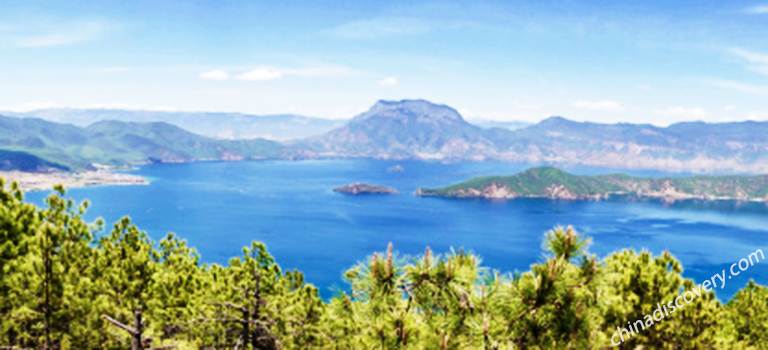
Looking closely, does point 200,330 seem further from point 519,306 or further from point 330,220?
point 330,220

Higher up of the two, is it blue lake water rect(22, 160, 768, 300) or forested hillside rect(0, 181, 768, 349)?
forested hillside rect(0, 181, 768, 349)

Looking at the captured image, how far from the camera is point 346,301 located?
5246 mm

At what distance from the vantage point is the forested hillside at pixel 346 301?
4746 millimetres

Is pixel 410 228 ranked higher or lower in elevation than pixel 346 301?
lower

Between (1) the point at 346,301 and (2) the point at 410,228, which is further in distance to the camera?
(2) the point at 410,228

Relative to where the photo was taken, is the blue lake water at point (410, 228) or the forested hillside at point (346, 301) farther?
the blue lake water at point (410, 228)

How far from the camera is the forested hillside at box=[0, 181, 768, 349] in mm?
4746

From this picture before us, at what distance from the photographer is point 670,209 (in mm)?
198875

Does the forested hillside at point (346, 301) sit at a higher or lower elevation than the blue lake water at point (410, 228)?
higher

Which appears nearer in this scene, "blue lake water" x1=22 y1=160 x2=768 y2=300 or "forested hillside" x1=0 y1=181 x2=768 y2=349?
"forested hillside" x1=0 y1=181 x2=768 y2=349

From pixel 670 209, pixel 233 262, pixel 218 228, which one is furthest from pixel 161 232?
pixel 670 209

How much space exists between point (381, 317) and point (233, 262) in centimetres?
1444

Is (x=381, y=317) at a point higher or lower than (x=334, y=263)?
higher

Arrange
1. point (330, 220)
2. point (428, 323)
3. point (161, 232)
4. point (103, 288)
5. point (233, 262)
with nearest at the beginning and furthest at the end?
point (428, 323) → point (103, 288) → point (233, 262) → point (161, 232) → point (330, 220)
